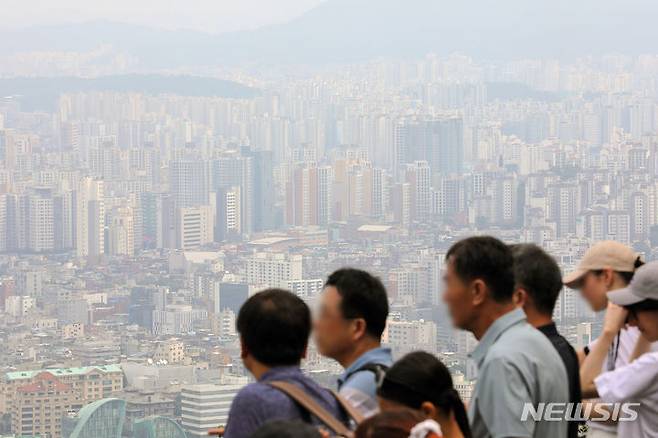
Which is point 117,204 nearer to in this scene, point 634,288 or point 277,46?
point 277,46

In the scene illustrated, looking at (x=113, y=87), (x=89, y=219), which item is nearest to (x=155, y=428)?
(x=89, y=219)

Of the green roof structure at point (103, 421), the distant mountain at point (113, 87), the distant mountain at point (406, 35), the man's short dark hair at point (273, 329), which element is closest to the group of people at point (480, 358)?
the man's short dark hair at point (273, 329)

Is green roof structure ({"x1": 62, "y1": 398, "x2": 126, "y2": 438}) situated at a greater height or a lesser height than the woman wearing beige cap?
lesser

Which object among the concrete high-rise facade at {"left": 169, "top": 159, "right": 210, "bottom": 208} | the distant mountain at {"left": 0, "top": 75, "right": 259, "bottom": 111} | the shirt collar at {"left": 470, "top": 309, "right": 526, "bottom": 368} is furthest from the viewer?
the distant mountain at {"left": 0, "top": 75, "right": 259, "bottom": 111}

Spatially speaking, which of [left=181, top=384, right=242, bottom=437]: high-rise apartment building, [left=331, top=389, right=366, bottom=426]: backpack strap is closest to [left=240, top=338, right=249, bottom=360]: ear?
[left=331, top=389, right=366, bottom=426]: backpack strap

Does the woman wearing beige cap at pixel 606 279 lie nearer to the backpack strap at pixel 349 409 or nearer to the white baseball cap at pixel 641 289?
the white baseball cap at pixel 641 289

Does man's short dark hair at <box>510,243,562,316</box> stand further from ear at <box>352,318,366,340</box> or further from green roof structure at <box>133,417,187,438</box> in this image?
Answer: green roof structure at <box>133,417,187,438</box>

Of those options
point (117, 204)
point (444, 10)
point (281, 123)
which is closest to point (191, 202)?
point (117, 204)
